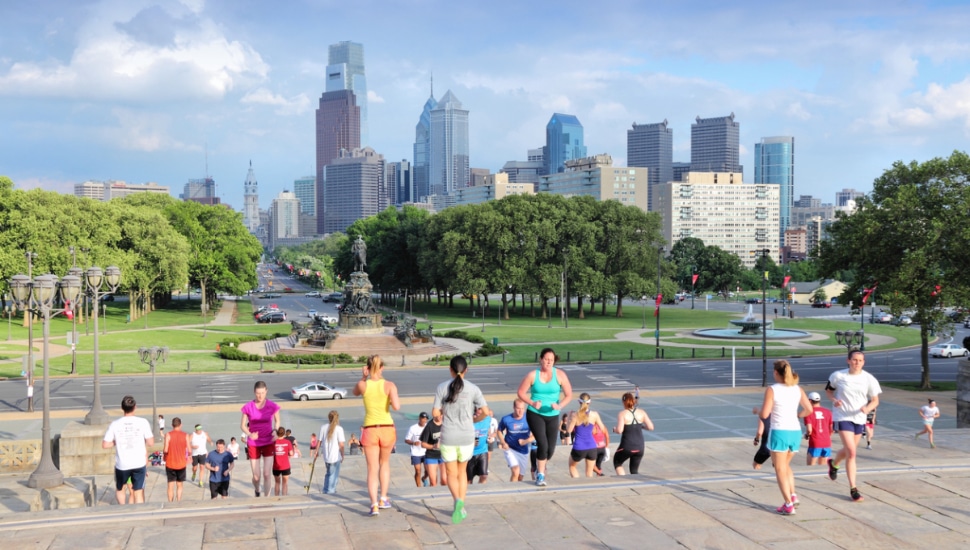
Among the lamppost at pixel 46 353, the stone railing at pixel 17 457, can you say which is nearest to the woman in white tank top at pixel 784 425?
the lamppost at pixel 46 353

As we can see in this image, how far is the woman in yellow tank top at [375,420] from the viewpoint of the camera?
10.1 m

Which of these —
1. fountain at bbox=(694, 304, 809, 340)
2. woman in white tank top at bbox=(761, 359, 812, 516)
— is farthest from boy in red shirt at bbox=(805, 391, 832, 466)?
fountain at bbox=(694, 304, 809, 340)

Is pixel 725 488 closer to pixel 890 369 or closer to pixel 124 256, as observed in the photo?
pixel 890 369

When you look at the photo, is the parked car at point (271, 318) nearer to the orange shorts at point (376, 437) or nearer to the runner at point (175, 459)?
the runner at point (175, 459)

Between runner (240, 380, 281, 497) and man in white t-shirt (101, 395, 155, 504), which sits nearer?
man in white t-shirt (101, 395, 155, 504)

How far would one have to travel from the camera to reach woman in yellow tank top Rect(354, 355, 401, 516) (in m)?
10.1

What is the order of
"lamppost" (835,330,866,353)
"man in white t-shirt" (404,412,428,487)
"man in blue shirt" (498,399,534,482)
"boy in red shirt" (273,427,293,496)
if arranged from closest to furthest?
"man in blue shirt" (498,399,534,482) → "boy in red shirt" (273,427,293,496) → "man in white t-shirt" (404,412,428,487) → "lamppost" (835,330,866,353)

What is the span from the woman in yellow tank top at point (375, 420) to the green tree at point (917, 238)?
31.2m

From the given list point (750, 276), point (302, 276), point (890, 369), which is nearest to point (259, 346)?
point (890, 369)

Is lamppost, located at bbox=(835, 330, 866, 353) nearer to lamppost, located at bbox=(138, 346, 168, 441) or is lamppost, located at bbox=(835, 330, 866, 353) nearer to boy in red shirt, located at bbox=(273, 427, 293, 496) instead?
lamppost, located at bbox=(138, 346, 168, 441)

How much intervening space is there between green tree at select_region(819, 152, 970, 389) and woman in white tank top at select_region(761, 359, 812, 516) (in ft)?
91.9

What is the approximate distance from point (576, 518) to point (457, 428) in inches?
80.0

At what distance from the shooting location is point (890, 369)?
1811 inches

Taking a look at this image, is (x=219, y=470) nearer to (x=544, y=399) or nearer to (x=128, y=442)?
(x=128, y=442)
